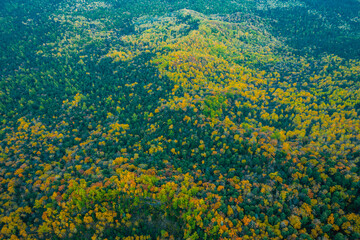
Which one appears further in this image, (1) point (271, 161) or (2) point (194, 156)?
(2) point (194, 156)

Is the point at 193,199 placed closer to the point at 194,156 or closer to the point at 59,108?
the point at 194,156

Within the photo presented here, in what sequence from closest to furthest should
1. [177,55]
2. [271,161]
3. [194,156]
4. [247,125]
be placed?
[271,161], [194,156], [247,125], [177,55]

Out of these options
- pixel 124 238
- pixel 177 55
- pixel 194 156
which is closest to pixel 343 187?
pixel 194 156

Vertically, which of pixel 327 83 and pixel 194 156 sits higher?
pixel 327 83

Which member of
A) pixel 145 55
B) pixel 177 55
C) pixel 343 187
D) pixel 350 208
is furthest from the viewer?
pixel 145 55

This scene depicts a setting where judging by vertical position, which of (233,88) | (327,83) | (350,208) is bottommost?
(350,208)

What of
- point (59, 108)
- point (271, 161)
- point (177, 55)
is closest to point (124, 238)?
point (271, 161)
